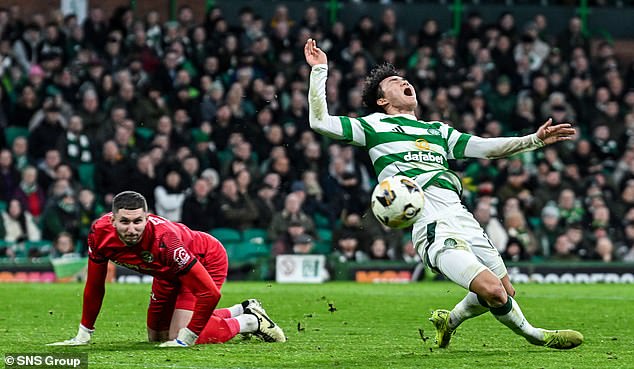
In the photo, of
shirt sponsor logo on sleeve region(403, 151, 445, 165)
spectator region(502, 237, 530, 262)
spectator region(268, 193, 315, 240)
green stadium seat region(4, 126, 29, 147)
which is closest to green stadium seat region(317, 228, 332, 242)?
spectator region(268, 193, 315, 240)

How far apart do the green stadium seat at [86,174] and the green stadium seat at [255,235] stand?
2473 millimetres

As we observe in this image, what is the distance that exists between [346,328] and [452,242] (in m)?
2.60

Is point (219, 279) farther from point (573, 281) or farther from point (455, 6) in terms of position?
point (455, 6)

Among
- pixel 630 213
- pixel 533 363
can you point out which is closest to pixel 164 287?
pixel 533 363

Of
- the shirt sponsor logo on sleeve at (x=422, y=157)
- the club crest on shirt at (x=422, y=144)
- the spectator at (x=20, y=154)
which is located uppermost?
the club crest on shirt at (x=422, y=144)

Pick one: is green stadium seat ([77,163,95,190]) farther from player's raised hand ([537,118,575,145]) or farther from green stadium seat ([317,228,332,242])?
player's raised hand ([537,118,575,145])

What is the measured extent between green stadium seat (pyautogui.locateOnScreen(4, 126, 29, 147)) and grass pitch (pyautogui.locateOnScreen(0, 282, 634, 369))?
3.53m

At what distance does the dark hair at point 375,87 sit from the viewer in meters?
9.63

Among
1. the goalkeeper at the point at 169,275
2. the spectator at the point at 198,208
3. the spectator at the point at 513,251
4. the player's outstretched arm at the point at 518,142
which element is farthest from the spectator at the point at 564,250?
the player's outstretched arm at the point at 518,142

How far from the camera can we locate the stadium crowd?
19.0 metres

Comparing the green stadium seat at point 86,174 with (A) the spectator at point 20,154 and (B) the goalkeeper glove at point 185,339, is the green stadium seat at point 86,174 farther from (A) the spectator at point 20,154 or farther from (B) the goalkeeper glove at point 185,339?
(B) the goalkeeper glove at point 185,339

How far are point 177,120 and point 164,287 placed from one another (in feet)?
34.9

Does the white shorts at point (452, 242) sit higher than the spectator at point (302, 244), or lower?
higher

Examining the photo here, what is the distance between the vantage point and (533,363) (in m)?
8.03
